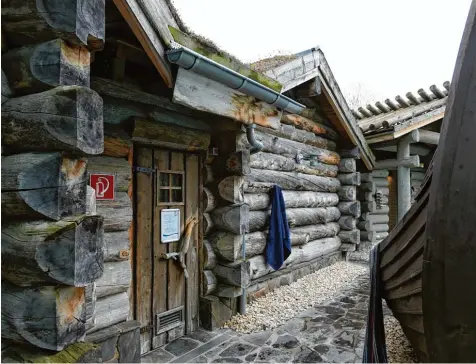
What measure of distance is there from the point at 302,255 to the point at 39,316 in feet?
18.6

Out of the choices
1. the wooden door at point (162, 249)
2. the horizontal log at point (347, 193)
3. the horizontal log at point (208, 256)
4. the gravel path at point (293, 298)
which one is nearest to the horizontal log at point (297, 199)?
the horizontal log at point (347, 193)

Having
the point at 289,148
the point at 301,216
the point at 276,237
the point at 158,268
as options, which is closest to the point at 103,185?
the point at 158,268

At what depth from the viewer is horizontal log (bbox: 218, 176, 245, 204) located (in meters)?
4.46

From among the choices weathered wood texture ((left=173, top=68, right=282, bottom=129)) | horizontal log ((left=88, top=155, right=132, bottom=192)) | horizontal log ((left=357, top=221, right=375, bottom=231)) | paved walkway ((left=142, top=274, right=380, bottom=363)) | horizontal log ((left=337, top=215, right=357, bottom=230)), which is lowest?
paved walkway ((left=142, top=274, right=380, bottom=363))

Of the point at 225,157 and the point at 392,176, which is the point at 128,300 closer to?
the point at 225,157

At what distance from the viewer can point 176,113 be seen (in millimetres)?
3934

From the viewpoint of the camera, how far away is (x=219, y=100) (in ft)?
10.9

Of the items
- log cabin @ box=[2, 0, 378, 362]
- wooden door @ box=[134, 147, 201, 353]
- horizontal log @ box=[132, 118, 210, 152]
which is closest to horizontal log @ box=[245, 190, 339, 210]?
log cabin @ box=[2, 0, 378, 362]

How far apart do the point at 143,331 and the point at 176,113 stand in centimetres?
251

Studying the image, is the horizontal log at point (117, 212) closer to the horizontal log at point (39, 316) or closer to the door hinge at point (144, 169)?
the door hinge at point (144, 169)

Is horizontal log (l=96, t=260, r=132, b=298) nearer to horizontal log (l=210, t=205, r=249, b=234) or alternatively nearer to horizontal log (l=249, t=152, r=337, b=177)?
horizontal log (l=210, t=205, r=249, b=234)

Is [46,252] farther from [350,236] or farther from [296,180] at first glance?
[350,236]

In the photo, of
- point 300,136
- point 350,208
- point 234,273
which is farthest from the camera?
point 350,208

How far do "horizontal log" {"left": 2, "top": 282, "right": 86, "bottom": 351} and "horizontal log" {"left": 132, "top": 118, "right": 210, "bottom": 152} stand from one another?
2024 millimetres
